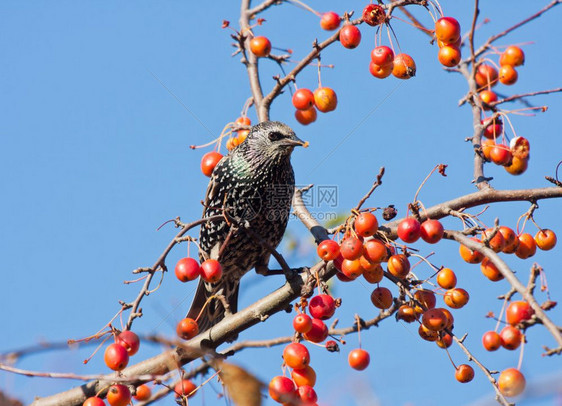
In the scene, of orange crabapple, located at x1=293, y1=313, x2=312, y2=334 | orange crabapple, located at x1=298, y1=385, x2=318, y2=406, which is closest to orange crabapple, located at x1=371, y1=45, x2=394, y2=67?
orange crabapple, located at x1=293, y1=313, x2=312, y2=334

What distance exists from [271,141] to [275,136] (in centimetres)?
5

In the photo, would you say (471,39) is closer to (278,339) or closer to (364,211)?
(364,211)

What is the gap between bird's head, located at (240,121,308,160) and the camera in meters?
4.77

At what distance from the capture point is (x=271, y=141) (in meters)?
4.80

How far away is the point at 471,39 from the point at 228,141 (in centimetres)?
201

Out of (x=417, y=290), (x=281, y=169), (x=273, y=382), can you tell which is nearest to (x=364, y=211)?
(x=417, y=290)

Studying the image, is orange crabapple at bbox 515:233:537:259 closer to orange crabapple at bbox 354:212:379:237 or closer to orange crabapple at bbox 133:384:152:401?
orange crabapple at bbox 354:212:379:237

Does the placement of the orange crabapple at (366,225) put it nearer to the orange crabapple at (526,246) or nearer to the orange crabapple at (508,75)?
the orange crabapple at (526,246)

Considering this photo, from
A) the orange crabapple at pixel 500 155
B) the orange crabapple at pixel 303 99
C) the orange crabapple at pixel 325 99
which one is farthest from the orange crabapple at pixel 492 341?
the orange crabapple at pixel 303 99

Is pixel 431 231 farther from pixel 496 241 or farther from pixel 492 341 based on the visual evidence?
pixel 492 341

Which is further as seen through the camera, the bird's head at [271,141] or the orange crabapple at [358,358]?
the bird's head at [271,141]

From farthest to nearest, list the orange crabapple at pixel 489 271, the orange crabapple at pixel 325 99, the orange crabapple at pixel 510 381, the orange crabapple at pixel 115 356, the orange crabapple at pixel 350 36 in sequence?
the orange crabapple at pixel 325 99 → the orange crabapple at pixel 350 36 → the orange crabapple at pixel 489 271 → the orange crabapple at pixel 115 356 → the orange crabapple at pixel 510 381

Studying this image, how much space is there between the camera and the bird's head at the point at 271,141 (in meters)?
4.77

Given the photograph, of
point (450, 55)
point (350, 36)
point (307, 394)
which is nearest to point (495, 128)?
point (450, 55)
